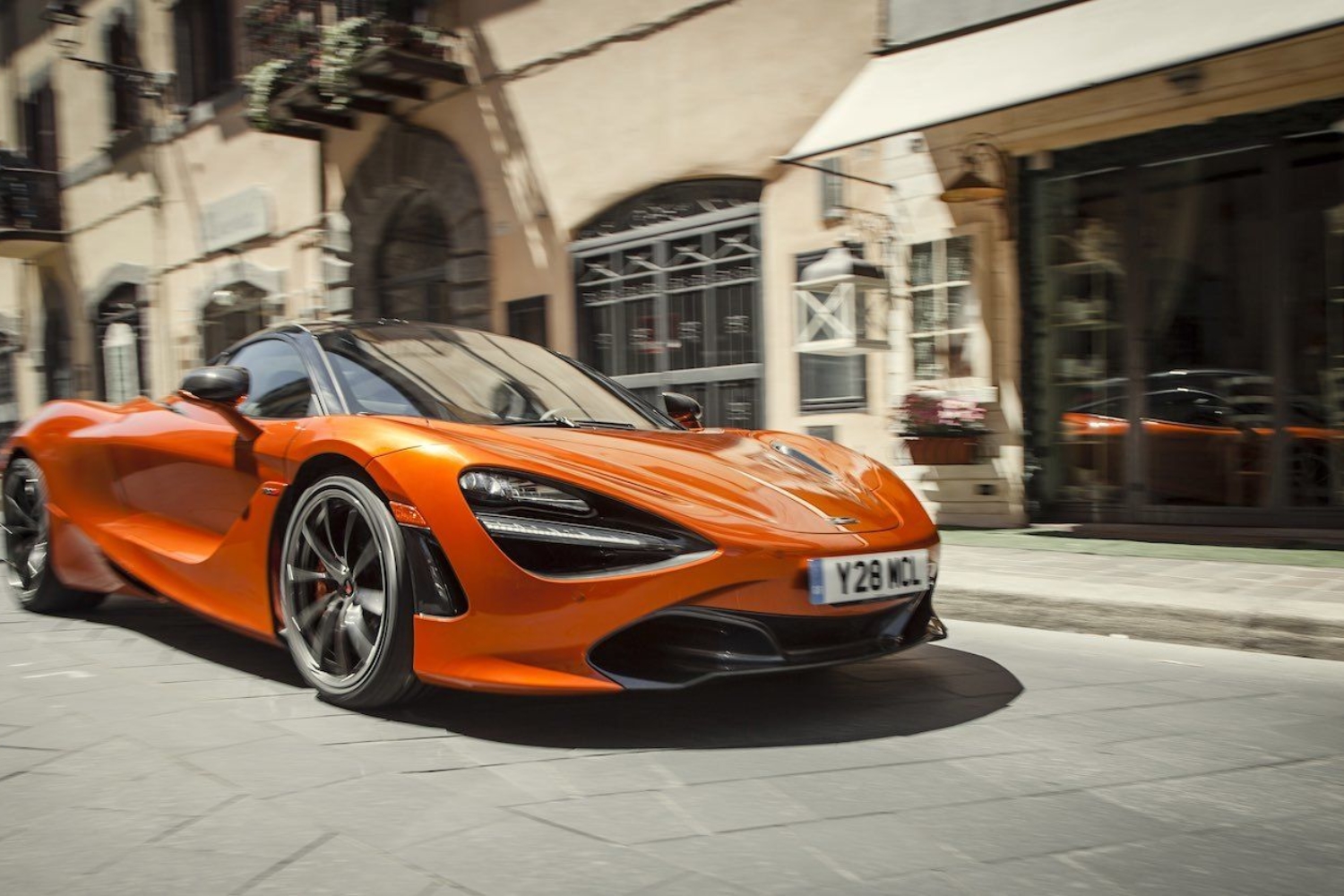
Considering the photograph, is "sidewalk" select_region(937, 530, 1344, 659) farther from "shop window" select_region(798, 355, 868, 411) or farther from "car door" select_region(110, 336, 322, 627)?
"car door" select_region(110, 336, 322, 627)

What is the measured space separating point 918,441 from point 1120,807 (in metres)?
5.72

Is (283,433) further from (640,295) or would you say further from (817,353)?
(640,295)

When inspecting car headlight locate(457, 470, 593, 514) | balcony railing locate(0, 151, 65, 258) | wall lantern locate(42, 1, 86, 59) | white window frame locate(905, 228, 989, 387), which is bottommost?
car headlight locate(457, 470, 593, 514)

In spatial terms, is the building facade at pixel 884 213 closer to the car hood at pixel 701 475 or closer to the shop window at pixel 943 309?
the shop window at pixel 943 309

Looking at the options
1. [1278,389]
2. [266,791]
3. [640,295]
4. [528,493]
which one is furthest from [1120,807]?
[640,295]

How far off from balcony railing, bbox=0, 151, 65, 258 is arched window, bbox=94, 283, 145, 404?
6.51 feet

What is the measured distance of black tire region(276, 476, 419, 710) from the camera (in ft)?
10.8

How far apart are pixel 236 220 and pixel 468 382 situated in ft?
43.6

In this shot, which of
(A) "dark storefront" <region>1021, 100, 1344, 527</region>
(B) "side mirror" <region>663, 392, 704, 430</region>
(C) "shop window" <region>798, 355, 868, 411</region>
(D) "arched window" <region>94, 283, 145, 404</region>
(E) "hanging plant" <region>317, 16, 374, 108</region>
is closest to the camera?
(B) "side mirror" <region>663, 392, 704, 430</region>

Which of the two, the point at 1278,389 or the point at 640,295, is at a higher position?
the point at 640,295

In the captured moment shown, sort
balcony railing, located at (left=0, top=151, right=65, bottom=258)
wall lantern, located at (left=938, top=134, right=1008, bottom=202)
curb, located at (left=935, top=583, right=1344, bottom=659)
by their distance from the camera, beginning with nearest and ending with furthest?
1. curb, located at (left=935, top=583, right=1344, bottom=659)
2. wall lantern, located at (left=938, top=134, right=1008, bottom=202)
3. balcony railing, located at (left=0, top=151, right=65, bottom=258)

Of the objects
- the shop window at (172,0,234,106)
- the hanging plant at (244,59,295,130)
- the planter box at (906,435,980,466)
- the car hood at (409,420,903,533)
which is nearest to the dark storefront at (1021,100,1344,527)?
the planter box at (906,435,980,466)

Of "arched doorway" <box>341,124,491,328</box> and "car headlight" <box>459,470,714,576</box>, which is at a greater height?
"arched doorway" <box>341,124,491,328</box>

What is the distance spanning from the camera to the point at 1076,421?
27.4ft
